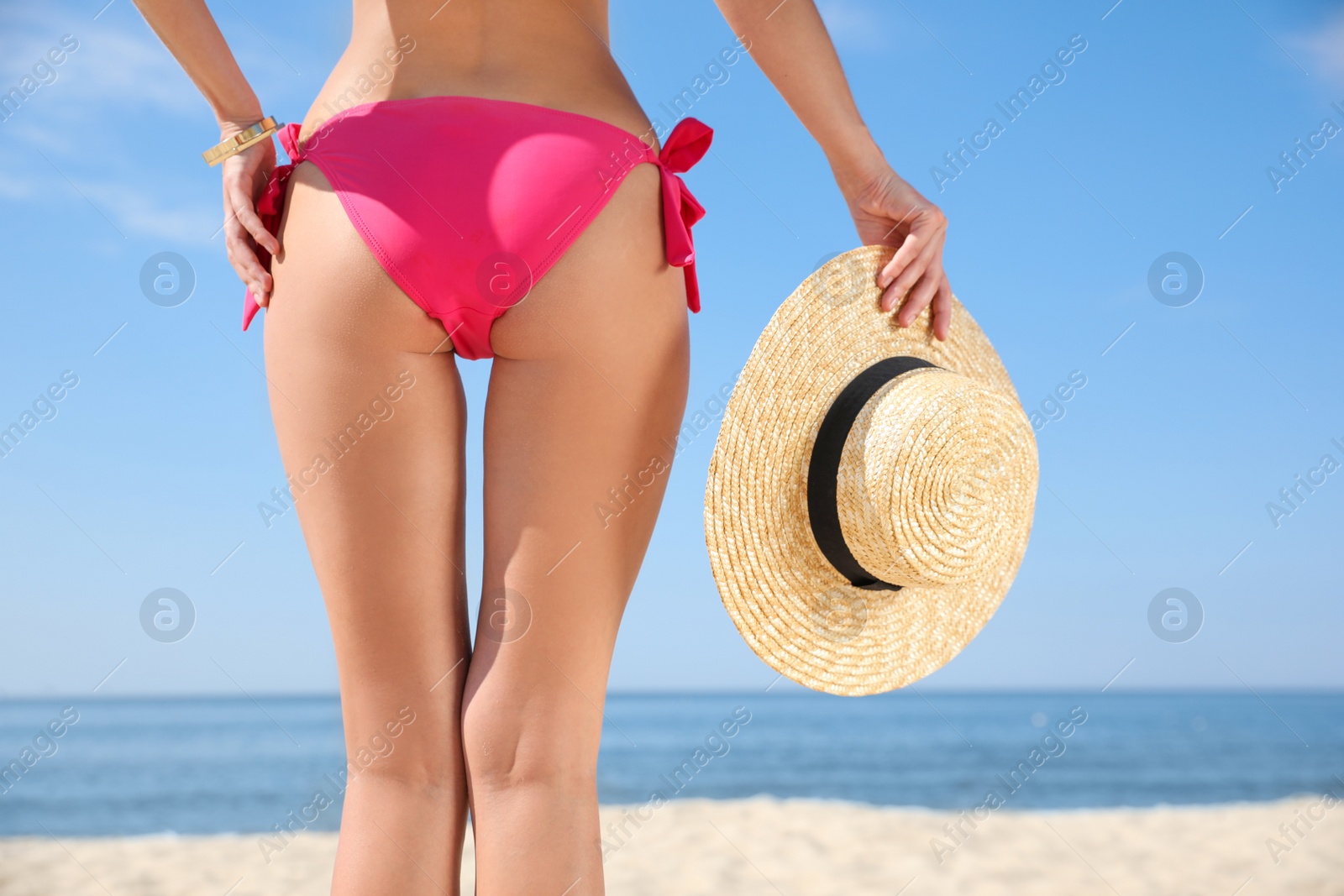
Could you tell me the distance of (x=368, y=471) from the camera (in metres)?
1.11

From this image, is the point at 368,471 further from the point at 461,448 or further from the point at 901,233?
the point at 901,233

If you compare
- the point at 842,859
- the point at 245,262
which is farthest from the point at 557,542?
the point at 842,859

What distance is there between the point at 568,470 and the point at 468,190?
35cm

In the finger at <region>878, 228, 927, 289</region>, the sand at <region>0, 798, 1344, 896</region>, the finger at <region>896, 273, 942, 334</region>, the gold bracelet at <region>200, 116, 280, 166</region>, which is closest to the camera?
the gold bracelet at <region>200, 116, 280, 166</region>

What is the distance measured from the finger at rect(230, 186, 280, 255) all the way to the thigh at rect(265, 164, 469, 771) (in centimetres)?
5

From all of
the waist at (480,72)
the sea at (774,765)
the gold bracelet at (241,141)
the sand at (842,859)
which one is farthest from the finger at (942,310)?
the sea at (774,765)

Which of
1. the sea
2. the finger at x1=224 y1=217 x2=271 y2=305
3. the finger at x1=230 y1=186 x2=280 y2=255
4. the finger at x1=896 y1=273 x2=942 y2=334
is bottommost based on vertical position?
the sea

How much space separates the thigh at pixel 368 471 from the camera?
111cm

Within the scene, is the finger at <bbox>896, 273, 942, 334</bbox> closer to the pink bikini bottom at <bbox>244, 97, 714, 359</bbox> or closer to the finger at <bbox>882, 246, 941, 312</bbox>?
the finger at <bbox>882, 246, 941, 312</bbox>

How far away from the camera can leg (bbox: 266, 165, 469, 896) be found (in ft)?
3.64

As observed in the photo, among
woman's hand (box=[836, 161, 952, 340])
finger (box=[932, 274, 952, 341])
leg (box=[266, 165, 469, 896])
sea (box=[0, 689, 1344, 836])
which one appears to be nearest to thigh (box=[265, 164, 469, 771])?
leg (box=[266, 165, 469, 896])

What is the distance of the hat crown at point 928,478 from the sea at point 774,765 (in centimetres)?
640

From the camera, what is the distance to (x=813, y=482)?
1.73 m

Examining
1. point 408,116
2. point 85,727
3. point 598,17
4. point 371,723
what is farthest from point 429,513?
point 85,727
